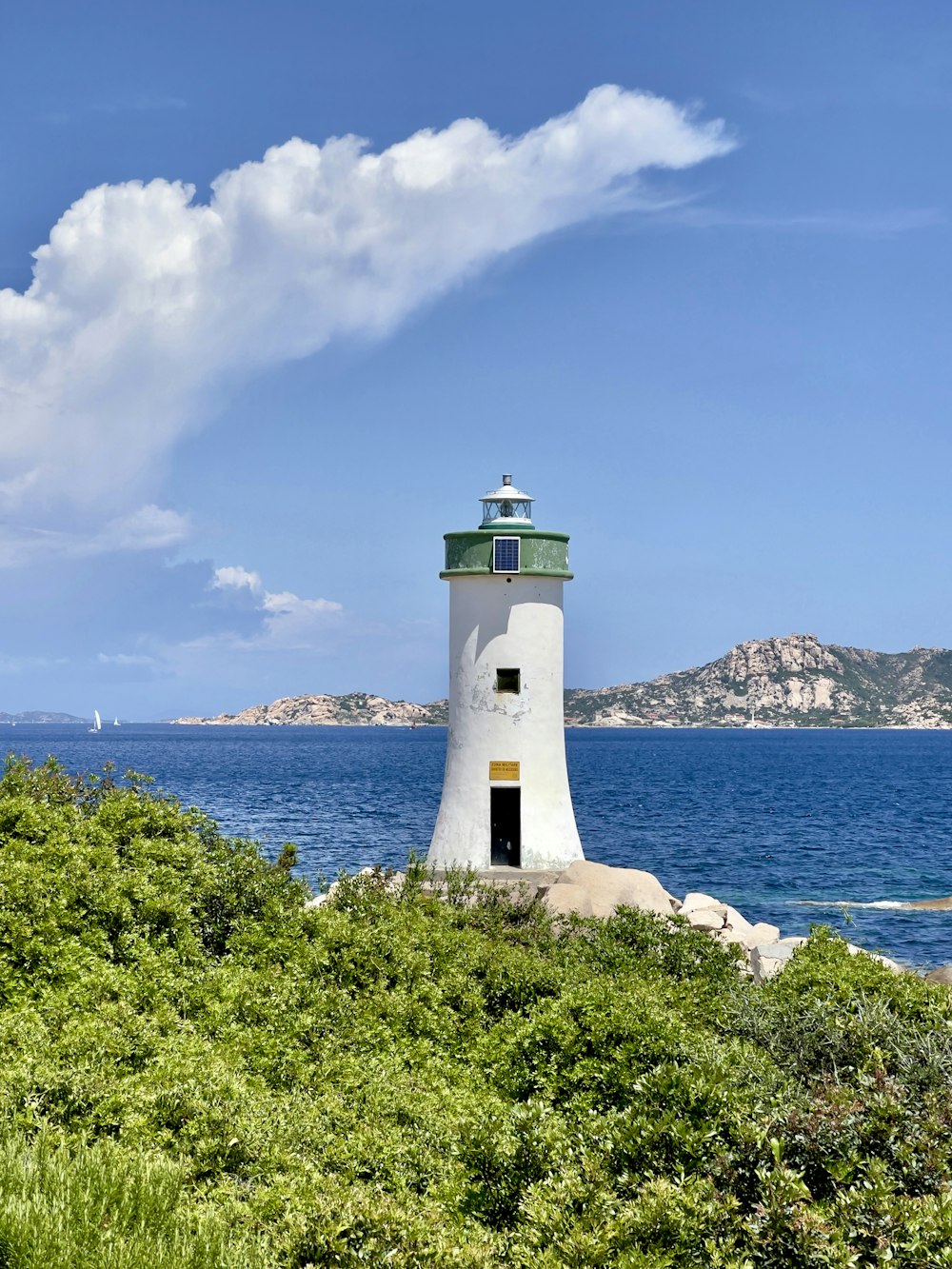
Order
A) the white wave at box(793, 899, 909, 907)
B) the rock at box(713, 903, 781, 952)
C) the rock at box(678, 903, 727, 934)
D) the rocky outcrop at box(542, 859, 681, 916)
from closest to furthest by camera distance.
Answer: the rocky outcrop at box(542, 859, 681, 916)
the rock at box(713, 903, 781, 952)
the rock at box(678, 903, 727, 934)
the white wave at box(793, 899, 909, 907)

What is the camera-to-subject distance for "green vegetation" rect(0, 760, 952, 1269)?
21.1ft

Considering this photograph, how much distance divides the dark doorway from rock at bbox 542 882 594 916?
211 centimetres

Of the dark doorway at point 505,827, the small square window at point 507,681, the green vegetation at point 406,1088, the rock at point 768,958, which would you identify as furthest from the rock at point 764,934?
the green vegetation at point 406,1088

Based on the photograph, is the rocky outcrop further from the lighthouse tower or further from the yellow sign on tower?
the yellow sign on tower

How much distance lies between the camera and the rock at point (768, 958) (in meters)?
17.0

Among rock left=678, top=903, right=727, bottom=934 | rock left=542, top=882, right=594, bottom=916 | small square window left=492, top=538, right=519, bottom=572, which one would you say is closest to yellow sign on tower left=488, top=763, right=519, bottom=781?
rock left=542, top=882, right=594, bottom=916

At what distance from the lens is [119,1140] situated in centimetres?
775

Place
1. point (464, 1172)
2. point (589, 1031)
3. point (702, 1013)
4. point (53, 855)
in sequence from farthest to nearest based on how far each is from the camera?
1. point (53, 855)
2. point (702, 1013)
3. point (589, 1031)
4. point (464, 1172)

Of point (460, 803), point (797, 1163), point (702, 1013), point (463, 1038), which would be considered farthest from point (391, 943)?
point (460, 803)

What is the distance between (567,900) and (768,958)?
11.4 ft

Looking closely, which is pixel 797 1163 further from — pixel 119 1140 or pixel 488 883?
pixel 488 883

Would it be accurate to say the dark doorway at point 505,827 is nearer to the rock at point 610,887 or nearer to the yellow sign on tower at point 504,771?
the yellow sign on tower at point 504,771

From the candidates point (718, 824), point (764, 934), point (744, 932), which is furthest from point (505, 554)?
point (718, 824)

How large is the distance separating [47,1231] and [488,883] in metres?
14.5
